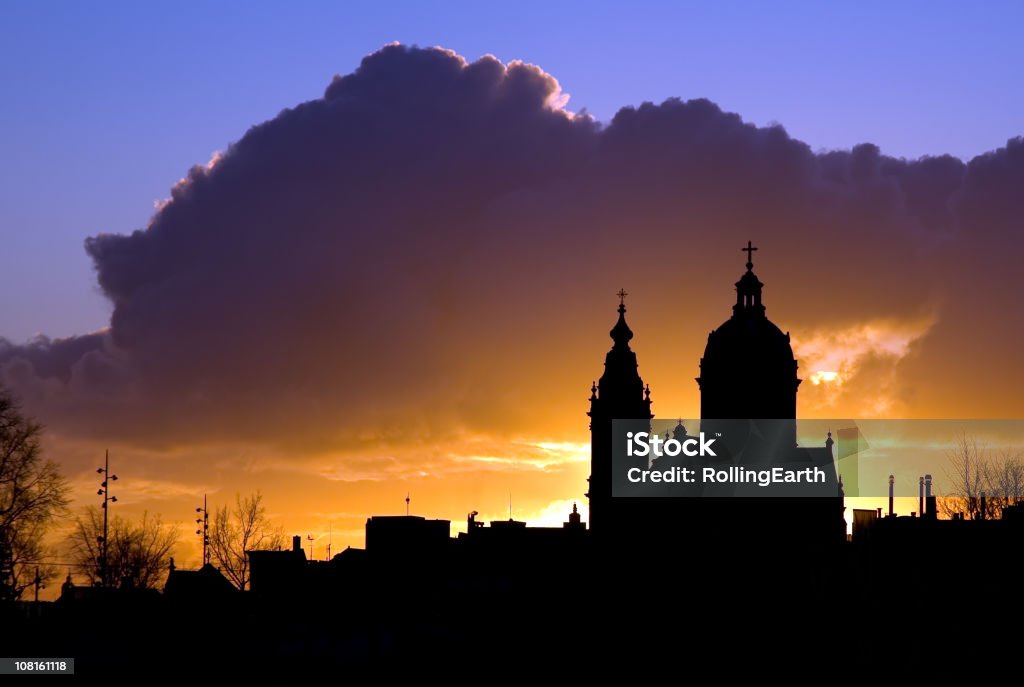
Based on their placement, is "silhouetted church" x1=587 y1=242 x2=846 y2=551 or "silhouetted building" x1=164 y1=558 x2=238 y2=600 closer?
"silhouetted building" x1=164 y1=558 x2=238 y2=600

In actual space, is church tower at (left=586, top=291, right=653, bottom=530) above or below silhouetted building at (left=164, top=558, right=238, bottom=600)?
above

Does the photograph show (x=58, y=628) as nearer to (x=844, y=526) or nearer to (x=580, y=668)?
(x=580, y=668)

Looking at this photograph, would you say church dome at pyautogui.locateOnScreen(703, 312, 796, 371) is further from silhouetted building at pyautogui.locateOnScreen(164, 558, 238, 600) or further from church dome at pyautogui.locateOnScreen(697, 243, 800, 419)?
silhouetted building at pyautogui.locateOnScreen(164, 558, 238, 600)

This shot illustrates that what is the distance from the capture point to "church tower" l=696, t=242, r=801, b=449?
5123 inches

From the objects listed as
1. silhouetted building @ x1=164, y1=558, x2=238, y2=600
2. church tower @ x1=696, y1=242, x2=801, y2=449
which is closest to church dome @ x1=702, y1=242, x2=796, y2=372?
church tower @ x1=696, y1=242, x2=801, y2=449

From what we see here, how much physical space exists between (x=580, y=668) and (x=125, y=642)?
24746 mm

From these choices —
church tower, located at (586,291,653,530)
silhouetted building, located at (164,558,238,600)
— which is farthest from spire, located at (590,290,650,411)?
silhouetted building, located at (164,558,238,600)

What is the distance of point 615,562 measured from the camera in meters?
125

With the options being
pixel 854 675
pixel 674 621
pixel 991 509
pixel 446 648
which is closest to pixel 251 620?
pixel 446 648

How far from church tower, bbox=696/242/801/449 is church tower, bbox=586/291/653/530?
7.14 m

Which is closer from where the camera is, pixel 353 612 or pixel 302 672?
pixel 302 672

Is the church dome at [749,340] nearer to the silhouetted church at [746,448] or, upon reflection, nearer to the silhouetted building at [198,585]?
the silhouetted church at [746,448]

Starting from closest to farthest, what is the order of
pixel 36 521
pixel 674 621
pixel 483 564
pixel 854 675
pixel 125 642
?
pixel 36 521 < pixel 125 642 < pixel 854 675 < pixel 674 621 < pixel 483 564

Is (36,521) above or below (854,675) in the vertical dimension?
above
